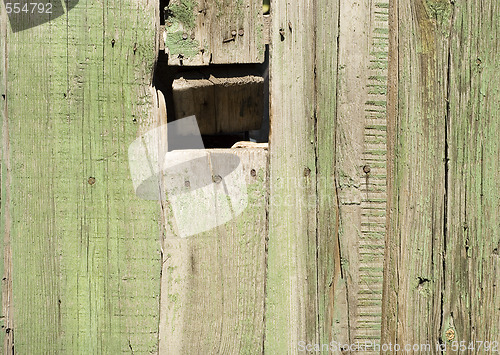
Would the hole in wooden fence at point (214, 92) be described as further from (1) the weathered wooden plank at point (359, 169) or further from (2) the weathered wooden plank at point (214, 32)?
(1) the weathered wooden plank at point (359, 169)

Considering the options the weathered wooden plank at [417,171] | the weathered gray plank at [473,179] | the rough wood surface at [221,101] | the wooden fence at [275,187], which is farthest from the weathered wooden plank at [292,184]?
the weathered gray plank at [473,179]

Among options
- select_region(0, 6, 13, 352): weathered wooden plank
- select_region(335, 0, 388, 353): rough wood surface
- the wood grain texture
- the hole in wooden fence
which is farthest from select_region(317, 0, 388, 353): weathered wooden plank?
select_region(0, 6, 13, 352): weathered wooden plank

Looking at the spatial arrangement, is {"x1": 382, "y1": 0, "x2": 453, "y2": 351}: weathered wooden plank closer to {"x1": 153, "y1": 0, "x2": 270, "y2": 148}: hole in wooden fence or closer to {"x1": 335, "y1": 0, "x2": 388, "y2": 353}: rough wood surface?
{"x1": 335, "y1": 0, "x2": 388, "y2": 353}: rough wood surface

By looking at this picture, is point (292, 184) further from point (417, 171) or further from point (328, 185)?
point (417, 171)

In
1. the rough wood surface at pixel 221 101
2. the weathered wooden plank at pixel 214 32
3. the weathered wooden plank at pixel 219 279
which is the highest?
the weathered wooden plank at pixel 214 32

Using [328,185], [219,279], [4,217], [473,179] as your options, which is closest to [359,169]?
[328,185]
